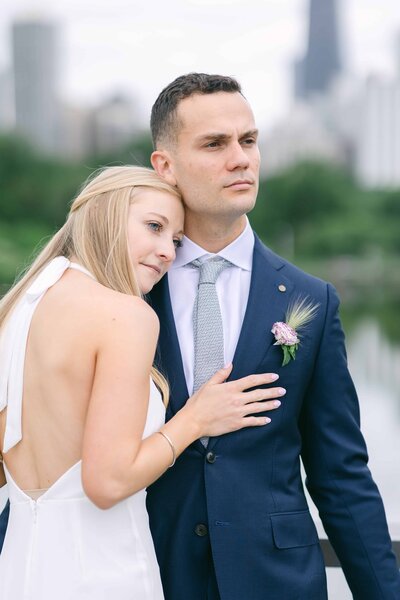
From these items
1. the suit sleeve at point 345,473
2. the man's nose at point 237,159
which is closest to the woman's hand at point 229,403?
the suit sleeve at point 345,473

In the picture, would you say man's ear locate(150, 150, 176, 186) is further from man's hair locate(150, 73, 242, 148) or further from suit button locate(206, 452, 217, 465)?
suit button locate(206, 452, 217, 465)

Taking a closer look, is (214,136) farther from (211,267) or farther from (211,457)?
(211,457)

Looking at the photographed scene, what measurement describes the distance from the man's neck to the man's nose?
0.53 ft

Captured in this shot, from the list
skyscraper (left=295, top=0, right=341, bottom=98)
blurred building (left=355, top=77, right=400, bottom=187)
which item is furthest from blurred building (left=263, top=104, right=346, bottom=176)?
skyscraper (left=295, top=0, right=341, bottom=98)

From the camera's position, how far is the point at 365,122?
94250 millimetres

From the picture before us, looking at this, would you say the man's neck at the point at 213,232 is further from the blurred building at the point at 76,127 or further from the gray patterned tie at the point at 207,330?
the blurred building at the point at 76,127

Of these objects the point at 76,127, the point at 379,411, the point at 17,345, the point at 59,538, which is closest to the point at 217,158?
the point at 17,345

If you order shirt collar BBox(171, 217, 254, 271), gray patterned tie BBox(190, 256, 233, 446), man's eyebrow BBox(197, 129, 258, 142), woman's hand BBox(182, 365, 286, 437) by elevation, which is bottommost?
woman's hand BBox(182, 365, 286, 437)

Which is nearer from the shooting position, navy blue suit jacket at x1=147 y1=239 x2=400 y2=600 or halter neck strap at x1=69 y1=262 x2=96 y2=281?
halter neck strap at x1=69 y1=262 x2=96 y2=281

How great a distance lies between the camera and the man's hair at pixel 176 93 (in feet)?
7.51

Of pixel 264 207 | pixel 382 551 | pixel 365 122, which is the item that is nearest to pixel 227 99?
pixel 382 551

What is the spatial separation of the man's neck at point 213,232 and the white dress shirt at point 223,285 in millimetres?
17

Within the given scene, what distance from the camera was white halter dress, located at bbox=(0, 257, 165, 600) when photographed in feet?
6.10

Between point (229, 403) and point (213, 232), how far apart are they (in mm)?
490
